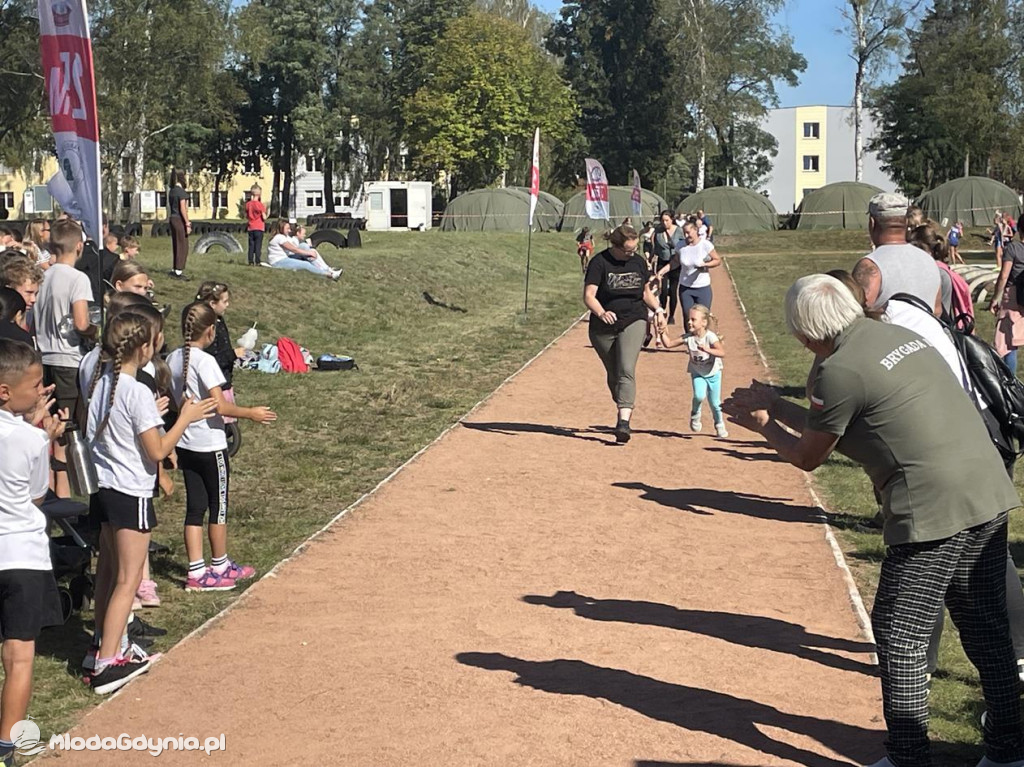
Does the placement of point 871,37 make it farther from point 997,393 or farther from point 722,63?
point 997,393

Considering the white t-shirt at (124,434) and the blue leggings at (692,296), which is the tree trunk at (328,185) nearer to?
the blue leggings at (692,296)

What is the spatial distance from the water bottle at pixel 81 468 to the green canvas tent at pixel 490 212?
47647 millimetres

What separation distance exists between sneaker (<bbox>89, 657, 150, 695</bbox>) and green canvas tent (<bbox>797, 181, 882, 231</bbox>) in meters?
53.8

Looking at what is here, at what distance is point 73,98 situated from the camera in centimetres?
829

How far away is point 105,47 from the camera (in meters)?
51.3

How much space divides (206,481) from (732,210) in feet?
172

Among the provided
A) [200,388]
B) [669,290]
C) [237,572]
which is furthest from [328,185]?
[200,388]

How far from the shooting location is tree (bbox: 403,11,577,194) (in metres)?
69.1

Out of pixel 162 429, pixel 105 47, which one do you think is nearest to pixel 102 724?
pixel 162 429

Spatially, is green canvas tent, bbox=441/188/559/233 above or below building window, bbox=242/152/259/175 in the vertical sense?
below

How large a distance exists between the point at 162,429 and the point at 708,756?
3011 mm

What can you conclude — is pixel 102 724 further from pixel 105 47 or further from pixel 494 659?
pixel 105 47

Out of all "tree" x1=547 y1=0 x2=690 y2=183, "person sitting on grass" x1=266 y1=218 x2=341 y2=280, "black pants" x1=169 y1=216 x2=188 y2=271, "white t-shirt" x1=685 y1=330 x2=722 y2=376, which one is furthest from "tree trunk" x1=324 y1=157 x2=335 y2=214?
"white t-shirt" x1=685 y1=330 x2=722 y2=376

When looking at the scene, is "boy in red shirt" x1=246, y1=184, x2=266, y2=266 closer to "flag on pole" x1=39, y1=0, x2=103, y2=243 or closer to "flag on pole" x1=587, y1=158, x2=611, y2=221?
"flag on pole" x1=587, y1=158, x2=611, y2=221
